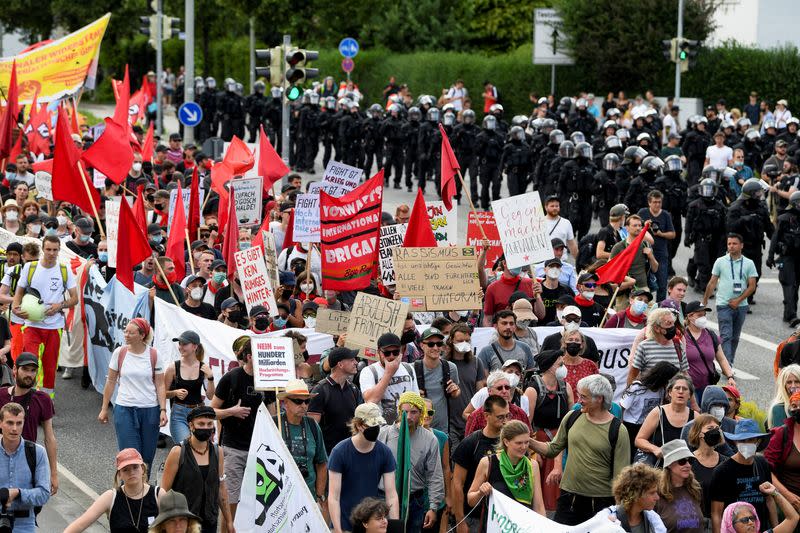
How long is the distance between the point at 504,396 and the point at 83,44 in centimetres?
1777

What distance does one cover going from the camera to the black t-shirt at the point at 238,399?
1037 centimetres

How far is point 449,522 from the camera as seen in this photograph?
9930mm

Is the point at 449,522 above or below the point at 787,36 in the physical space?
below

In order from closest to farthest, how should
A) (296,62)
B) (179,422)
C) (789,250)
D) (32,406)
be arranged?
(32,406) → (179,422) → (789,250) → (296,62)

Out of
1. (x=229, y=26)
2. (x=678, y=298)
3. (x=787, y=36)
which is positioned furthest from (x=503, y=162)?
(x=229, y=26)

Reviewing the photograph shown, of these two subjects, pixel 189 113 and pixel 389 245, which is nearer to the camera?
pixel 389 245

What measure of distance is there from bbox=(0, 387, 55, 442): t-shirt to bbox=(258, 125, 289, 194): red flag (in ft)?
26.4

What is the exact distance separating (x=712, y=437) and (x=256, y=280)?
531cm

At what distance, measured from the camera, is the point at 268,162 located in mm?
18438

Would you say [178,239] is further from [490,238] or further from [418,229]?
[490,238]

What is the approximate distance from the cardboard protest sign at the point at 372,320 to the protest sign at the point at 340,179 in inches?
171

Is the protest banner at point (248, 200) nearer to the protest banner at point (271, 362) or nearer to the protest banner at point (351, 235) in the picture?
the protest banner at point (351, 235)

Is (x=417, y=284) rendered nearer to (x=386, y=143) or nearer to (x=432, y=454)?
(x=432, y=454)

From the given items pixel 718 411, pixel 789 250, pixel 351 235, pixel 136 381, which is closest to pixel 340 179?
pixel 351 235
